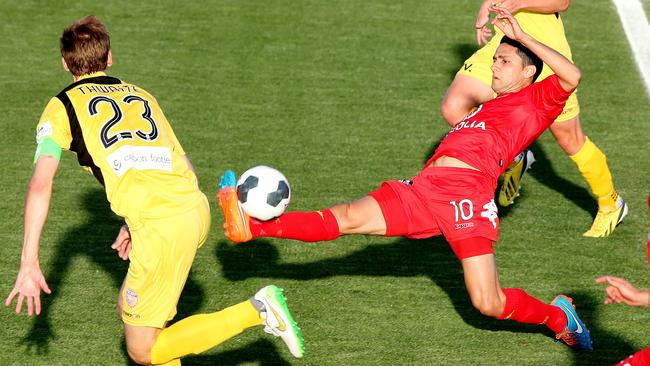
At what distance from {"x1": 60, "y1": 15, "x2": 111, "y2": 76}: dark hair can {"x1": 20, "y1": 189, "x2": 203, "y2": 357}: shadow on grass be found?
1866 millimetres

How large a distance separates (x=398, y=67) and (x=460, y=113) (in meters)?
3.00

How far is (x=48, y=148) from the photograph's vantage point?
547 centimetres

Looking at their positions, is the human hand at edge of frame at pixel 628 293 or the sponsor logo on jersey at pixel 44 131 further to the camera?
the sponsor logo on jersey at pixel 44 131

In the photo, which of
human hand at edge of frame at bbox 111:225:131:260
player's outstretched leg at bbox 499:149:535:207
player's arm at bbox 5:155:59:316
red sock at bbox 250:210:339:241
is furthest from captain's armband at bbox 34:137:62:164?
player's outstretched leg at bbox 499:149:535:207

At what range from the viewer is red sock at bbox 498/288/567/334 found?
6.45 metres

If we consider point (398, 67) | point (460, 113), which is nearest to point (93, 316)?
point (460, 113)

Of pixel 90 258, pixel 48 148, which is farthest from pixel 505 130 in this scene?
pixel 90 258

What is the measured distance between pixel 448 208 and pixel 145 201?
1.96 m

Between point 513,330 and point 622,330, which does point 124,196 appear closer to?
point 513,330

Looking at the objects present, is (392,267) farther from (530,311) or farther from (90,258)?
(90,258)

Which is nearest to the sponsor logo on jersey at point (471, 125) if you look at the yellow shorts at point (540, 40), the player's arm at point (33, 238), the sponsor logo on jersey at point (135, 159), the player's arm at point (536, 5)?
the yellow shorts at point (540, 40)

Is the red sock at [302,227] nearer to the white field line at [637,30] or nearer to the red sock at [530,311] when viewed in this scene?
the red sock at [530,311]

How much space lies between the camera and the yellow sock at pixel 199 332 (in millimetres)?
5664

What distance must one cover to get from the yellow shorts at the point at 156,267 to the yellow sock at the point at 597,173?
3.70 meters
